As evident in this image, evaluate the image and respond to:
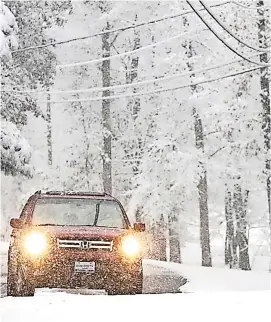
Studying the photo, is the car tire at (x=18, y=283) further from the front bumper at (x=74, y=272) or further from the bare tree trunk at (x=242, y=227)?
the bare tree trunk at (x=242, y=227)

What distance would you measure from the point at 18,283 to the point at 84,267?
1.03 m

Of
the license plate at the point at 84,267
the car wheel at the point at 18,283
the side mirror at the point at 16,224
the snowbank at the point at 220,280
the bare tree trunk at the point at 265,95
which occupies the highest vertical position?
the bare tree trunk at the point at 265,95

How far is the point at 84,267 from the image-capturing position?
1068cm

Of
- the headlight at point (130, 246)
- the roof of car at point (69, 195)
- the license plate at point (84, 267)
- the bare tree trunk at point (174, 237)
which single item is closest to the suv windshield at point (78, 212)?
the roof of car at point (69, 195)

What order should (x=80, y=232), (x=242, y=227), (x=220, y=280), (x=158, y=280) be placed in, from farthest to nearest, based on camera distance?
(x=242, y=227) → (x=158, y=280) → (x=220, y=280) → (x=80, y=232)

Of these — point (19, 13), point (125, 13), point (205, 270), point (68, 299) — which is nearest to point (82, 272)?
point (68, 299)

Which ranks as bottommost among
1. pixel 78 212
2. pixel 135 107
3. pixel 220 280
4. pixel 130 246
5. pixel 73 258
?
pixel 220 280

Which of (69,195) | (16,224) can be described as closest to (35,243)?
(16,224)

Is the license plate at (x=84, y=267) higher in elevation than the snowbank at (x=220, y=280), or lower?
higher

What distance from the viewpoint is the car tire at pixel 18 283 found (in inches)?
417

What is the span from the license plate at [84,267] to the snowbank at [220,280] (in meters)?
4.02

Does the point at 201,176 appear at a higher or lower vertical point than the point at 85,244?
higher

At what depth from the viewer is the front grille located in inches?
424

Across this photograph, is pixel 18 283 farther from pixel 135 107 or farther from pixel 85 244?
pixel 135 107
